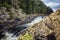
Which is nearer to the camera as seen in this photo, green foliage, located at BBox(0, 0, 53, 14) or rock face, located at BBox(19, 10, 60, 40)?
rock face, located at BBox(19, 10, 60, 40)

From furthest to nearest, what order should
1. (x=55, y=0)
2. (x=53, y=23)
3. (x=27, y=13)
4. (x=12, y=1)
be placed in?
(x=12, y=1)
(x=27, y=13)
(x=55, y=0)
(x=53, y=23)

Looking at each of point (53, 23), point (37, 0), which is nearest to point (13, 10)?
point (37, 0)

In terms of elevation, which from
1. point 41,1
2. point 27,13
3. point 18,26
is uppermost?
point 41,1

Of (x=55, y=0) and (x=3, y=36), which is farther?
(x=3, y=36)

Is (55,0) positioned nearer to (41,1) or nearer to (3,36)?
(41,1)

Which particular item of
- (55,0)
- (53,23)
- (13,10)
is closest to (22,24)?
(13,10)

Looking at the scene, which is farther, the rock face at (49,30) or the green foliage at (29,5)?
the green foliage at (29,5)

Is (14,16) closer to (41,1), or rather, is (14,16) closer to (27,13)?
(27,13)

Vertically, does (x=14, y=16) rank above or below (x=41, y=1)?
below

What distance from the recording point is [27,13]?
3.74 m

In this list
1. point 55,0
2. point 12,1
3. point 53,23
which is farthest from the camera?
point 12,1

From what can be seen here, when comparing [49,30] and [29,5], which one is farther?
[29,5]

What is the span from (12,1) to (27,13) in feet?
1.77

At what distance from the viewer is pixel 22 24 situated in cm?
379
